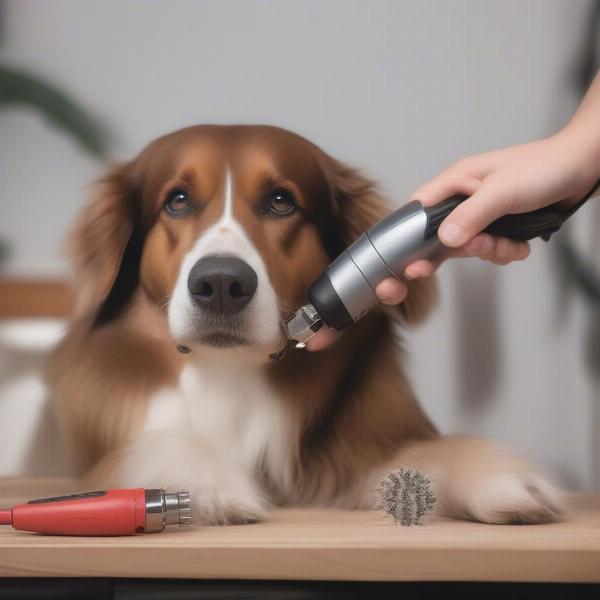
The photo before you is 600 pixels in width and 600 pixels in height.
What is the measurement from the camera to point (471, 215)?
949 mm

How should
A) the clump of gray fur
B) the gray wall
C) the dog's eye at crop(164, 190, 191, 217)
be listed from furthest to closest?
the gray wall, the dog's eye at crop(164, 190, 191, 217), the clump of gray fur

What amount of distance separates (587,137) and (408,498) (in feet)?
1.51

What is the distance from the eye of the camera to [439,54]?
1428mm

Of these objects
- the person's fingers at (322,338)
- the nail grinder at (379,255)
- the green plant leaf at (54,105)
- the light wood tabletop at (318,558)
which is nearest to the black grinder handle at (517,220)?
the nail grinder at (379,255)

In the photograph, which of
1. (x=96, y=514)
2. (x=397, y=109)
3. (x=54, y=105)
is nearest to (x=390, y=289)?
(x=96, y=514)

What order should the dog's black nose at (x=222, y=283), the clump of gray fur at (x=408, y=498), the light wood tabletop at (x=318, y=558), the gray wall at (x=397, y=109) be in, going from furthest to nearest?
the gray wall at (x=397, y=109) → the dog's black nose at (x=222, y=283) → the clump of gray fur at (x=408, y=498) → the light wood tabletop at (x=318, y=558)

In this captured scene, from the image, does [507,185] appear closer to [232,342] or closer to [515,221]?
[515,221]

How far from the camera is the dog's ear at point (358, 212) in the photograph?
1.27 meters

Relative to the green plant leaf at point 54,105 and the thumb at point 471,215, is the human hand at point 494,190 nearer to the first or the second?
the thumb at point 471,215

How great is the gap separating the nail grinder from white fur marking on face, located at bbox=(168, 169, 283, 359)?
0.22 feet

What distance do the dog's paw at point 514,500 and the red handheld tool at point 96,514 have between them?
33 cm

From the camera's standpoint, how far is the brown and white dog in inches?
43.0

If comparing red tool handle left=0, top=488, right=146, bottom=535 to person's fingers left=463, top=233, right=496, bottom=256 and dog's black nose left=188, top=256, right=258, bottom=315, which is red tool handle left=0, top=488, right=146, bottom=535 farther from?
person's fingers left=463, top=233, right=496, bottom=256

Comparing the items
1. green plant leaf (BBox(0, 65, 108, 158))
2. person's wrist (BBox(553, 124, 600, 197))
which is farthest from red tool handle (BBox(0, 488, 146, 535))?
green plant leaf (BBox(0, 65, 108, 158))
